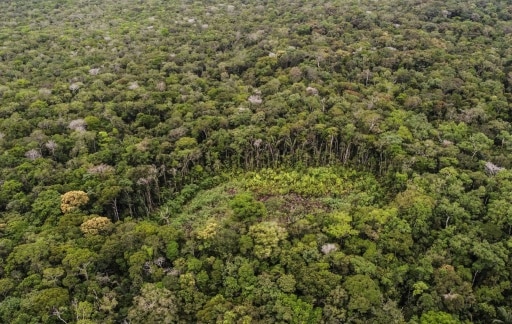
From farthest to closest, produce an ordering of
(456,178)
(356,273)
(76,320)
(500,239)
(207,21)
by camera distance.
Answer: (207,21), (456,178), (500,239), (356,273), (76,320)

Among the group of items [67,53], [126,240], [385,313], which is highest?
[67,53]

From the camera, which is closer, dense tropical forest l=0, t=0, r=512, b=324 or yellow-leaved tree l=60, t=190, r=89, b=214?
dense tropical forest l=0, t=0, r=512, b=324

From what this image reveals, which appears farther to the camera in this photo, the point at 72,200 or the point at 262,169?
the point at 262,169

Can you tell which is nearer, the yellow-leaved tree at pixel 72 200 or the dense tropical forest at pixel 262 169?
the dense tropical forest at pixel 262 169

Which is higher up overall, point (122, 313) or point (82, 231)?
point (82, 231)

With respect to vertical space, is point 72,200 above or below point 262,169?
above

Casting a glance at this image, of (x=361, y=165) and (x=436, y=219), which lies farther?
(x=361, y=165)

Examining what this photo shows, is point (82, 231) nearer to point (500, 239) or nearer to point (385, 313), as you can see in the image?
point (385, 313)

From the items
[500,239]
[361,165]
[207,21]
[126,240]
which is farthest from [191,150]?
[207,21]
